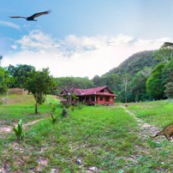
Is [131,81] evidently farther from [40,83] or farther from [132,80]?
[40,83]

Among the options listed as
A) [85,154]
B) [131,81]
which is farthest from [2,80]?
[131,81]

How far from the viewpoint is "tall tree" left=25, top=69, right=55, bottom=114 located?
21.9 m

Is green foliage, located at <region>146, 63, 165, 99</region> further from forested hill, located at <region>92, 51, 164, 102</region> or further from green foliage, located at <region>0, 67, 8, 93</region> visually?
green foliage, located at <region>0, 67, 8, 93</region>

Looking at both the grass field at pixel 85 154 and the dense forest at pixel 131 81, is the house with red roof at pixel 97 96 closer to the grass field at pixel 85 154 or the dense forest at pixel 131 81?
the dense forest at pixel 131 81

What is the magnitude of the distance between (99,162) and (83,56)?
10187mm

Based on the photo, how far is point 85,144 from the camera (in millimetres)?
8656

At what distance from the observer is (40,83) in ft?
71.9

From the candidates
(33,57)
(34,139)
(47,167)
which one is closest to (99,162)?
(47,167)

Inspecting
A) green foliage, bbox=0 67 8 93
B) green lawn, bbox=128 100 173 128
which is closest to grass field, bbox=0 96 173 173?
green lawn, bbox=128 100 173 128

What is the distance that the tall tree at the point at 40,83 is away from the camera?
21.9 metres

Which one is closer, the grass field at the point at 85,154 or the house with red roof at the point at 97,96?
Answer: the grass field at the point at 85,154

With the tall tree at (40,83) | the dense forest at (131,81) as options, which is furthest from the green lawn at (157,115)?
the tall tree at (40,83)

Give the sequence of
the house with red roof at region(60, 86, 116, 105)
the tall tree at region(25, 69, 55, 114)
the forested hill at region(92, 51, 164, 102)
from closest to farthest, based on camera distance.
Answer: the tall tree at region(25, 69, 55, 114) < the house with red roof at region(60, 86, 116, 105) < the forested hill at region(92, 51, 164, 102)

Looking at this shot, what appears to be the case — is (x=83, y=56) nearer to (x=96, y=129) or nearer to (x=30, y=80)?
(x=96, y=129)
